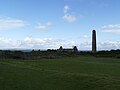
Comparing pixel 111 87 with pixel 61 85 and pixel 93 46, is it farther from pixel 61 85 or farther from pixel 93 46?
pixel 93 46

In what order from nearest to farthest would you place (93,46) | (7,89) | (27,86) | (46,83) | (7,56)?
(7,89), (27,86), (46,83), (7,56), (93,46)

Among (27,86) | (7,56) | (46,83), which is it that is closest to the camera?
(27,86)

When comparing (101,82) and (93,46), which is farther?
(93,46)

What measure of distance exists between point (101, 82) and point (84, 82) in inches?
37.2

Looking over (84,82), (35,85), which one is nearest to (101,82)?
(84,82)

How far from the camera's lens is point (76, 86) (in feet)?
40.9

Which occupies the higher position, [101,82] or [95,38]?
[95,38]

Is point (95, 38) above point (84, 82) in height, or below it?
above

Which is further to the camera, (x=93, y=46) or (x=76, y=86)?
(x=93, y=46)

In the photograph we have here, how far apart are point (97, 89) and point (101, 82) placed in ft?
5.73

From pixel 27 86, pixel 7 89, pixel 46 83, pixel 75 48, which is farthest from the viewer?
pixel 75 48

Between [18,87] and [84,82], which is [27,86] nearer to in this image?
[18,87]

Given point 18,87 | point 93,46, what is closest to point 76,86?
point 18,87

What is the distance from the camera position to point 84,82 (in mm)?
13742
